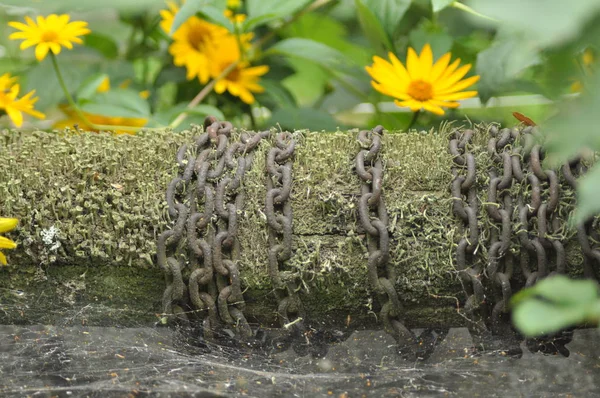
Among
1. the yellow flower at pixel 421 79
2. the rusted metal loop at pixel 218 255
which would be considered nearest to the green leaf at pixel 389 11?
the yellow flower at pixel 421 79

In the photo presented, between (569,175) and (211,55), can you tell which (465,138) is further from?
(211,55)

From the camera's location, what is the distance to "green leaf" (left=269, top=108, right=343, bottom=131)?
160 cm

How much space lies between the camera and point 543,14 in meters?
0.32

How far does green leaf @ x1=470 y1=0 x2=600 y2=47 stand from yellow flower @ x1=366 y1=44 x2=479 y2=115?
0.97m

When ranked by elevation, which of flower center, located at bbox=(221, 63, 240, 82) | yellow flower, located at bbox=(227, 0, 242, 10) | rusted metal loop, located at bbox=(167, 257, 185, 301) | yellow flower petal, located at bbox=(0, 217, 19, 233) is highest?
yellow flower, located at bbox=(227, 0, 242, 10)

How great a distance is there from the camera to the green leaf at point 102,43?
1.89 meters

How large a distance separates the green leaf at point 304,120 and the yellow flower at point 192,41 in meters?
0.24

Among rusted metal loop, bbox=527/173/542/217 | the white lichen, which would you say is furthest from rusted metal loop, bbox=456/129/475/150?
the white lichen

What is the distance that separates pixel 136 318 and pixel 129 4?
23.9 inches

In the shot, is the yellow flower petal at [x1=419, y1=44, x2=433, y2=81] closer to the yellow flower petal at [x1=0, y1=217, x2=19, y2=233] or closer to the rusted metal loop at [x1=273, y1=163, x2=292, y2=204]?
the rusted metal loop at [x1=273, y1=163, x2=292, y2=204]

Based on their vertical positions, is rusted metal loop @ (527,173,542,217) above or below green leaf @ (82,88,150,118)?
below

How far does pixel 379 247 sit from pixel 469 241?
0.45 ft

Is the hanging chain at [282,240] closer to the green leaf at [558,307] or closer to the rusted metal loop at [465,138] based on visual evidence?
the rusted metal loop at [465,138]

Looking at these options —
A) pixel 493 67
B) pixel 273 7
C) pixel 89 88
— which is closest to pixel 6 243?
pixel 89 88
